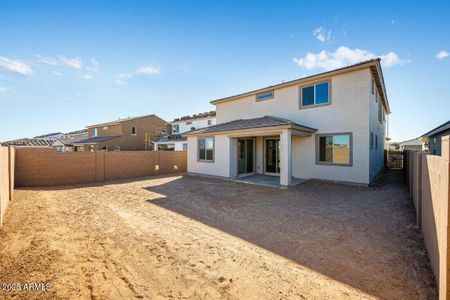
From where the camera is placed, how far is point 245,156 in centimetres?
1357

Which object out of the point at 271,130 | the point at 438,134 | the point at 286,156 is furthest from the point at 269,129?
the point at 438,134

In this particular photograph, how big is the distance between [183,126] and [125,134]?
8.43 m

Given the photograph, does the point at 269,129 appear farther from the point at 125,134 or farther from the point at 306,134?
the point at 125,134

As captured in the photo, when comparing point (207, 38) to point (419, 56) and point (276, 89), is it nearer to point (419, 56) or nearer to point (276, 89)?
point (276, 89)

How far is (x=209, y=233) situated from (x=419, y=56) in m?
13.3

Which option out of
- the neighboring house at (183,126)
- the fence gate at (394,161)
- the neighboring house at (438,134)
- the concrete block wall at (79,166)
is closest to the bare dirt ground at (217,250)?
the concrete block wall at (79,166)

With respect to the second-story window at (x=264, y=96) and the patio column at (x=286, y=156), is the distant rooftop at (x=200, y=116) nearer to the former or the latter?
the second-story window at (x=264, y=96)

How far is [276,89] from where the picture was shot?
43.1 feet

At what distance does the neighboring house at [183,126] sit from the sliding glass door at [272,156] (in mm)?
14267

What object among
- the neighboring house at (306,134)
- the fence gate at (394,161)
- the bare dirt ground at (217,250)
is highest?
the neighboring house at (306,134)

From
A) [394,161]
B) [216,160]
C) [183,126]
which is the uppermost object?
[183,126]

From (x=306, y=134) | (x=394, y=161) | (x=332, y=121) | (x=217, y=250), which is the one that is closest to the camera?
(x=217, y=250)

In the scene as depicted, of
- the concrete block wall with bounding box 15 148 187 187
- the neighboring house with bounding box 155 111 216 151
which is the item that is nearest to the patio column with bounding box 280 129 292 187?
the concrete block wall with bounding box 15 148 187 187

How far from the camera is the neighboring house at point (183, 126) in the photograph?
26.6 metres
